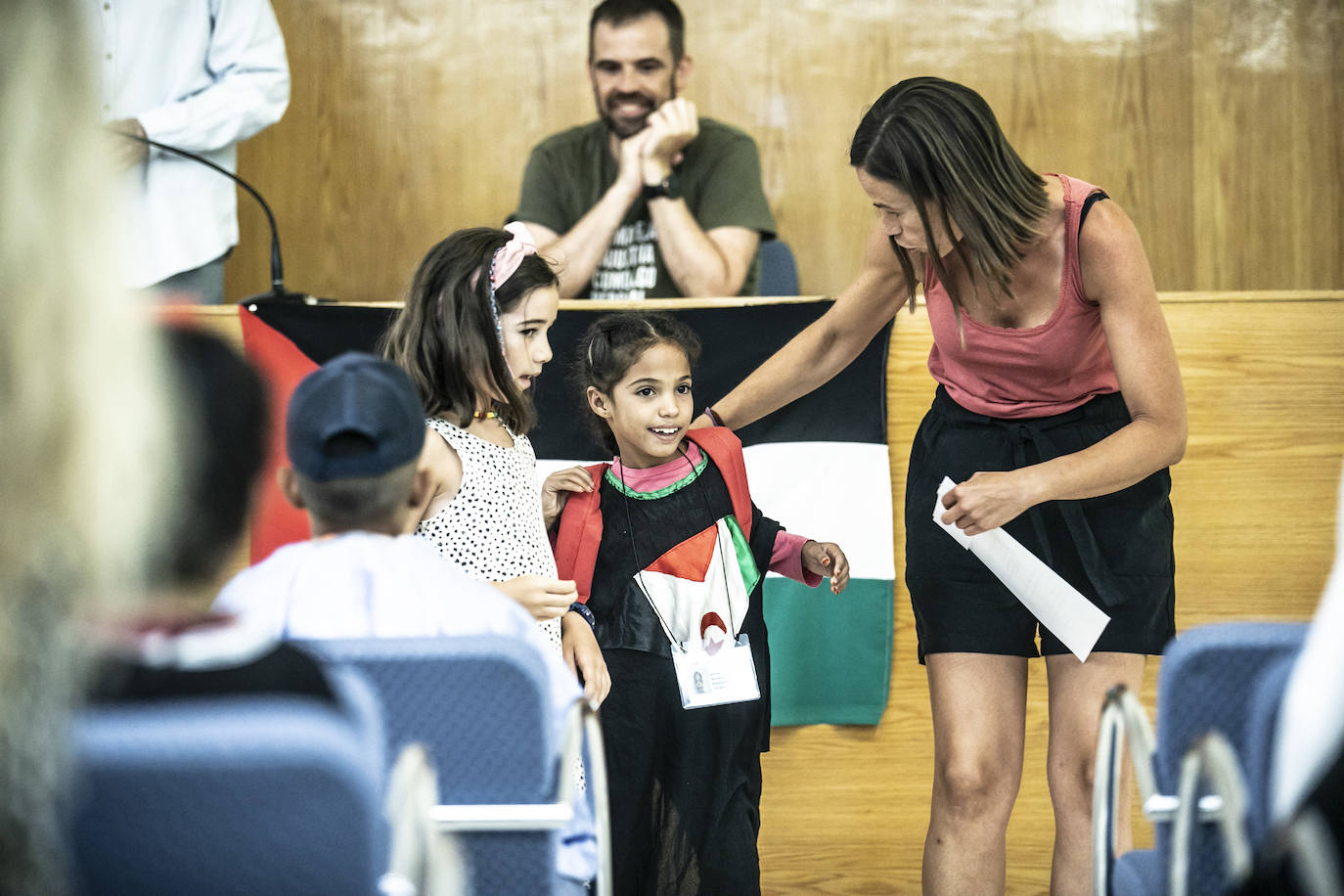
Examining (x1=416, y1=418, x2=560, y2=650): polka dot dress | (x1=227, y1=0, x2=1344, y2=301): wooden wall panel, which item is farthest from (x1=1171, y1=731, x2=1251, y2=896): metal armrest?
(x1=227, y1=0, x2=1344, y2=301): wooden wall panel

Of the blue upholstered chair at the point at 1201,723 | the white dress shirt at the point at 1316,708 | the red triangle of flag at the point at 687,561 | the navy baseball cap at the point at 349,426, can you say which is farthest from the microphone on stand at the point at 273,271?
the white dress shirt at the point at 1316,708

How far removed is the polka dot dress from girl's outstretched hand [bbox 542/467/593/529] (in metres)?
0.10

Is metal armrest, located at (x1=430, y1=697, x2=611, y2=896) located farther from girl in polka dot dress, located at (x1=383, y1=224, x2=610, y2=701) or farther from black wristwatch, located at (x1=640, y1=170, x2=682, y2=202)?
black wristwatch, located at (x1=640, y1=170, x2=682, y2=202)

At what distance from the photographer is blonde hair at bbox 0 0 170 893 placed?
0.88 metres

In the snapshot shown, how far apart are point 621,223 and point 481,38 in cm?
146

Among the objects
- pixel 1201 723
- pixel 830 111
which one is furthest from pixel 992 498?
pixel 830 111

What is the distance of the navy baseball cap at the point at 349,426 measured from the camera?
1.42 m

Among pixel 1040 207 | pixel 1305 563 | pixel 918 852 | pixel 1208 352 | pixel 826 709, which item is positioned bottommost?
pixel 918 852

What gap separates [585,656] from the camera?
200cm

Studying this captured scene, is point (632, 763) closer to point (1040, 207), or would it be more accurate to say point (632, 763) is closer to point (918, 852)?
point (918, 852)

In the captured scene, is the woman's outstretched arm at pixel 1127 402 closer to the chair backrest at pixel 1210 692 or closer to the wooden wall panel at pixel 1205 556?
the chair backrest at pixel 1210 692

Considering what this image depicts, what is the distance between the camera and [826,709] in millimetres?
2562

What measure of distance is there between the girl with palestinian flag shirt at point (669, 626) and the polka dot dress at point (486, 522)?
13 cm

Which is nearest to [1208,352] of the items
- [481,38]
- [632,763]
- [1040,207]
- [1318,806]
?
[1040,207]
